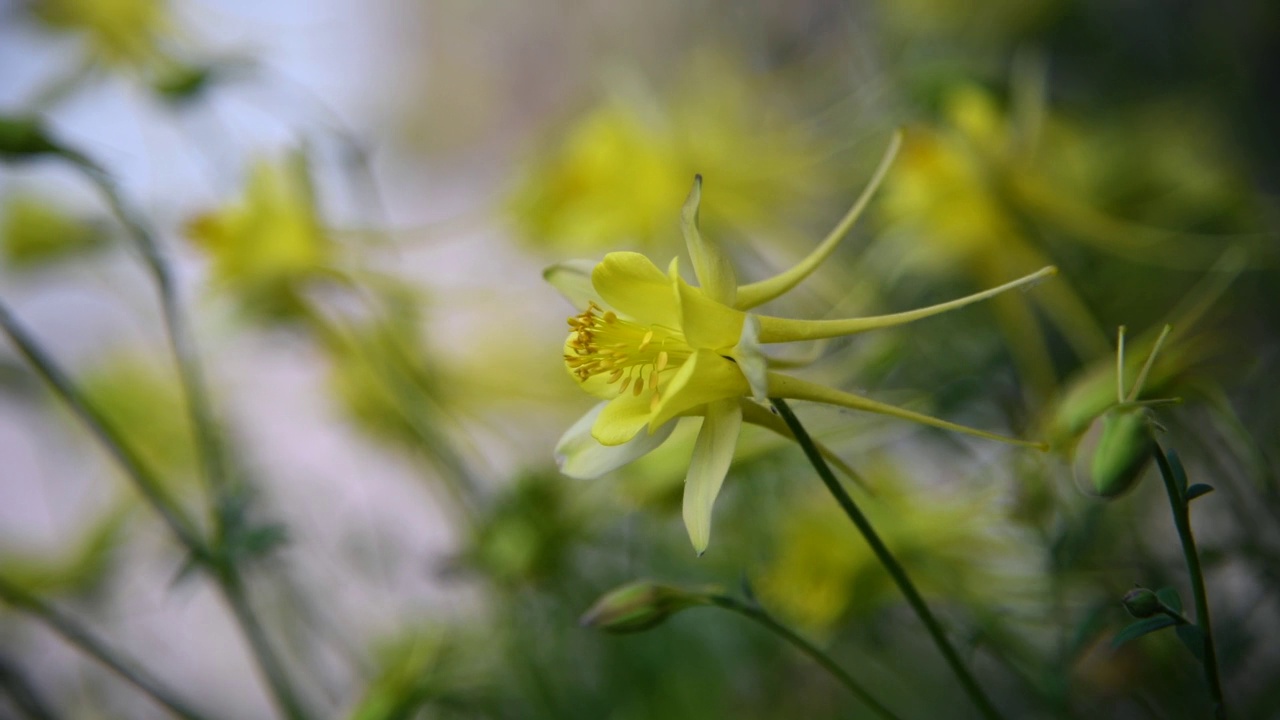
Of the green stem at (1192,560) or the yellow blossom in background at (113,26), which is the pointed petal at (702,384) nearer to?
the green stem at (1192,560)

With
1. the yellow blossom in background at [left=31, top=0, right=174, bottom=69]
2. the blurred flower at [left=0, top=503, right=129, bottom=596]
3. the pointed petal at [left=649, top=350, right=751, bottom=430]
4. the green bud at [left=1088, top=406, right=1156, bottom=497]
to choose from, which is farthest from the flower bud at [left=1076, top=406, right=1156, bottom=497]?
the yellow blossom in background at [left=31, top=0, right=174, bottom=69]

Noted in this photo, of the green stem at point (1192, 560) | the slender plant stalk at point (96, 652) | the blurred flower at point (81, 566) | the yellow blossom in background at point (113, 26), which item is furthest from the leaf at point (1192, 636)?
the yellow blossom in background at point (113, 26)

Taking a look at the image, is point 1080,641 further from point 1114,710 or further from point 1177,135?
point 1177,135

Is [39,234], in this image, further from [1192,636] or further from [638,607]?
[1192,636]

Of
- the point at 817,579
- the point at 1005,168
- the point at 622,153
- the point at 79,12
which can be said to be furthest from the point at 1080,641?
the point at 79,12

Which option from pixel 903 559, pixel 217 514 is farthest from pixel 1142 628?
pixel 217 514

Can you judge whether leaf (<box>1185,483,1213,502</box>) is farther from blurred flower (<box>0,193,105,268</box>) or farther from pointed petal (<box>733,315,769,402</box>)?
blurred flower (<box>0,193,105,268</box>)
